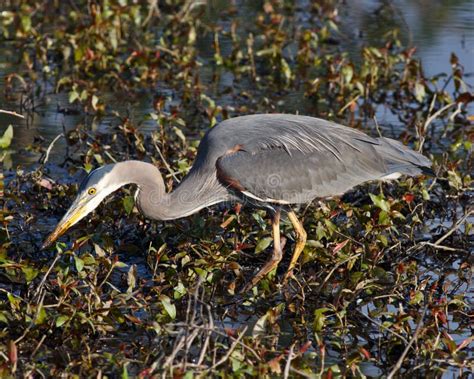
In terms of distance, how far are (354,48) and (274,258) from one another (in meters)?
5.59

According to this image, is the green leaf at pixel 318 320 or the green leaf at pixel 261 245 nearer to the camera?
the green leaf at pixel 318 320

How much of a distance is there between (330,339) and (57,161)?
3.41 meters

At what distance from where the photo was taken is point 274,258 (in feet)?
20.4

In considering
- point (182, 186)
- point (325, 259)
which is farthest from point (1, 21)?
point (325, 259)

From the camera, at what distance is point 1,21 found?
37.3 feet

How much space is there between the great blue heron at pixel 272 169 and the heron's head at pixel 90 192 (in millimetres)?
12

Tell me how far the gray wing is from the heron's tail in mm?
10

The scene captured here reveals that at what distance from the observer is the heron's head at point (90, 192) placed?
5609mm

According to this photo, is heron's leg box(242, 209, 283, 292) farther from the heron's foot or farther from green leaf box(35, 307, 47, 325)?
green leaf box(35, 307, 47, 325)

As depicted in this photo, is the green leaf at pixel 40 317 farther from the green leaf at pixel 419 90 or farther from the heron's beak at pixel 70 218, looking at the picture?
the green leaf at pixel 419 90

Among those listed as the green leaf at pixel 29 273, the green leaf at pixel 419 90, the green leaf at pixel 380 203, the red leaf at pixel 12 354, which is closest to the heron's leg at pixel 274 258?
the green leaf at pixel 380 203

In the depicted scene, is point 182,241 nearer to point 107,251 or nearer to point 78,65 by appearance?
point 107,251

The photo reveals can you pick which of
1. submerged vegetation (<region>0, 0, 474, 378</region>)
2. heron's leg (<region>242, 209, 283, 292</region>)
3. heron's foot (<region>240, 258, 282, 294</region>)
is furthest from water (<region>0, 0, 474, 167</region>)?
heron's foot (<region>240, 258, 282, 294</region>)

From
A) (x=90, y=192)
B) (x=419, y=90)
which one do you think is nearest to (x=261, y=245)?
(x=90, y=192)
